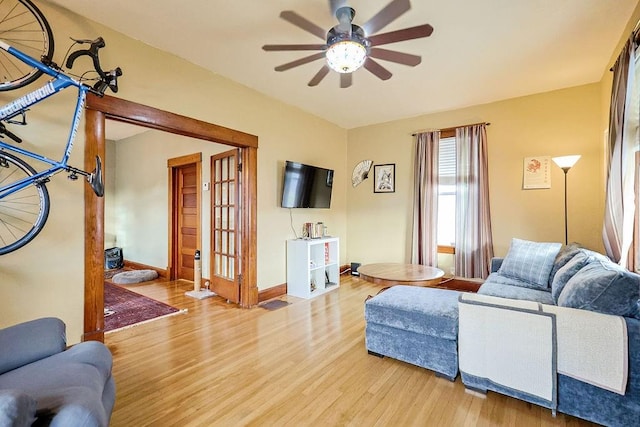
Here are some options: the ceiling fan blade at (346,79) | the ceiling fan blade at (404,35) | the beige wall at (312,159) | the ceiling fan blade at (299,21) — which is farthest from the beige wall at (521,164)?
the ceiling fan blade at (299,21)

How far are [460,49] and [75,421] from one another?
3.51 m

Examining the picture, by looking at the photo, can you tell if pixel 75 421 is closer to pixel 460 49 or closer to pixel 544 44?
pixel 460 49

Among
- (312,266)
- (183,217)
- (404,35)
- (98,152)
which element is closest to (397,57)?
(404,35)

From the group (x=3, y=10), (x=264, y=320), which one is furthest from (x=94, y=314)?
(x=3, y=10)

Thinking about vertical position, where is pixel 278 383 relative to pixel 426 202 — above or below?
below

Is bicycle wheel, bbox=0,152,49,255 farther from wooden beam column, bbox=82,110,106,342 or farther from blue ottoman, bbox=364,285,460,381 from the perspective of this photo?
blue ottoman, bbox=364,285,460,381

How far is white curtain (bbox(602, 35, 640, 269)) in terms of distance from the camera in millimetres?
2207

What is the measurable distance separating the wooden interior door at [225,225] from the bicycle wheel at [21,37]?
1950mm

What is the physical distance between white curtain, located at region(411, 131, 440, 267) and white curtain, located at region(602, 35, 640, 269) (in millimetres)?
2103

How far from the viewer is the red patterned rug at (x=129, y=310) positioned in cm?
313

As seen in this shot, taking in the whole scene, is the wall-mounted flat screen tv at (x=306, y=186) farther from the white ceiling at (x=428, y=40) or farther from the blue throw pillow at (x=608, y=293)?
the blue throw pillow at (x=608, y=293)

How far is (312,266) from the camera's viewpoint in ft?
14.1

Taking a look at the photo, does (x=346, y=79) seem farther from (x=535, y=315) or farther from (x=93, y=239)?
(x=93, y=239)

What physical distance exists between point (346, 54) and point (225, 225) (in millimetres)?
2832
